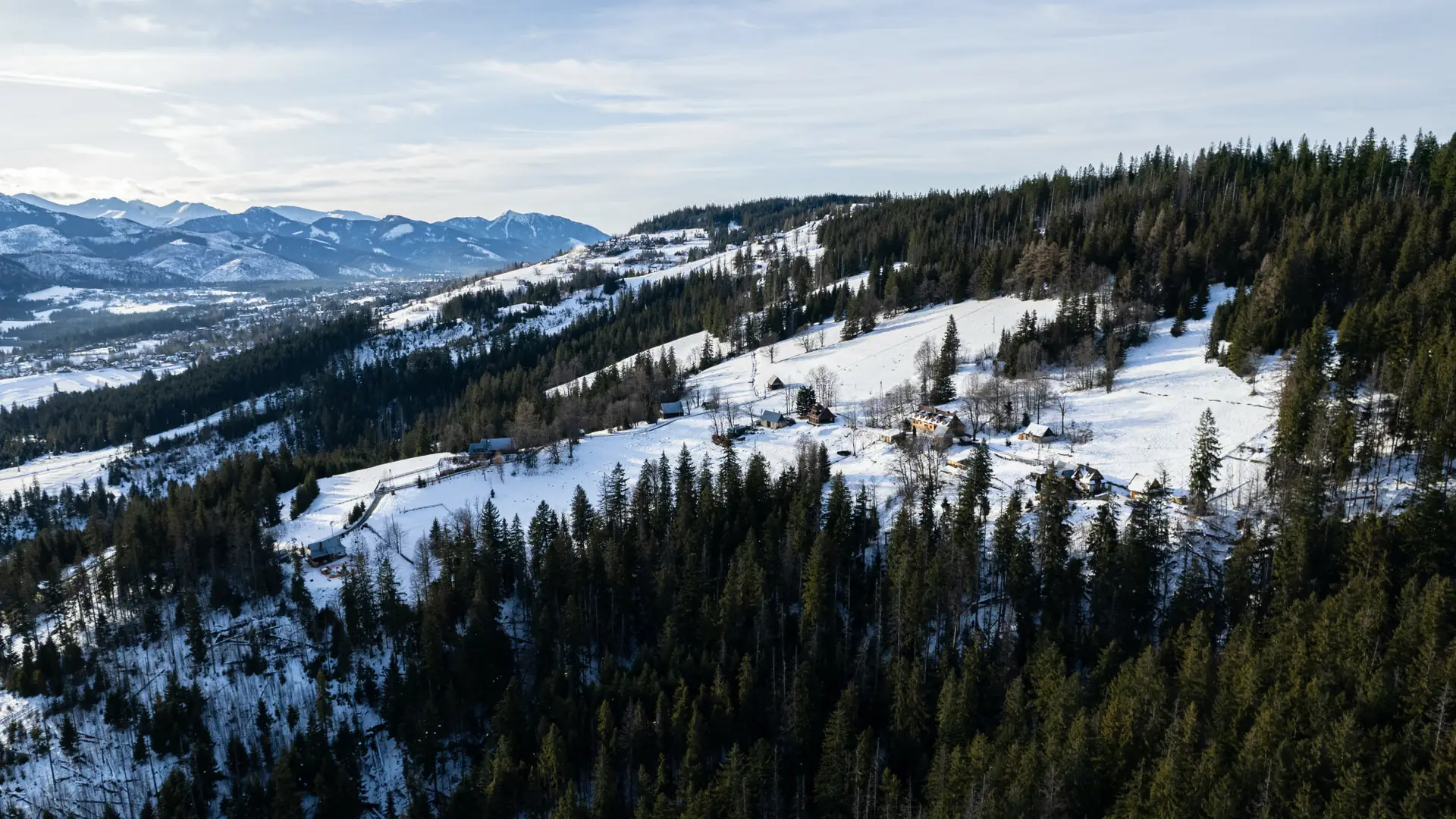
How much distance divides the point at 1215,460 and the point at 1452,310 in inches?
1397

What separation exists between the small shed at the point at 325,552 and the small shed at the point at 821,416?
175ft

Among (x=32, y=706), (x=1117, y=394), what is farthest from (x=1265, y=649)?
(x=32, y=706)

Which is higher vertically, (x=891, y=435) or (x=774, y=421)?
(x=891, y=435)

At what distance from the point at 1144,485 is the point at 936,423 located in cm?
2263

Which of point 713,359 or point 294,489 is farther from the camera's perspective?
point 713,359

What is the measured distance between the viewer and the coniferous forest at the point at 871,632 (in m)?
37.1

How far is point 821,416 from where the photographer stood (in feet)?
305

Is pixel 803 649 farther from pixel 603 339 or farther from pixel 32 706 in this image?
pixel 603 339

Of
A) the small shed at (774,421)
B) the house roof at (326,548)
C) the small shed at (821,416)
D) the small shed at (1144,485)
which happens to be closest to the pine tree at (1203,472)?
the small shed at (1144,485)

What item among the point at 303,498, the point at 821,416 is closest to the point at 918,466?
the point at 821,416

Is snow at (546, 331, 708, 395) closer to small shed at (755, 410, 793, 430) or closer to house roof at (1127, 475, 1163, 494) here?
small shed at (755, 410, 793, 430)

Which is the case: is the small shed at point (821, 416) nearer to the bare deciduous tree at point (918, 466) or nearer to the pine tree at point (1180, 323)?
the bare deciduous tree at point (918, 466)

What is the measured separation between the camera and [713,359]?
13750 cm

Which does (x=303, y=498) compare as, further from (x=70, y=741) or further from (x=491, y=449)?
(x=70, y=741)
